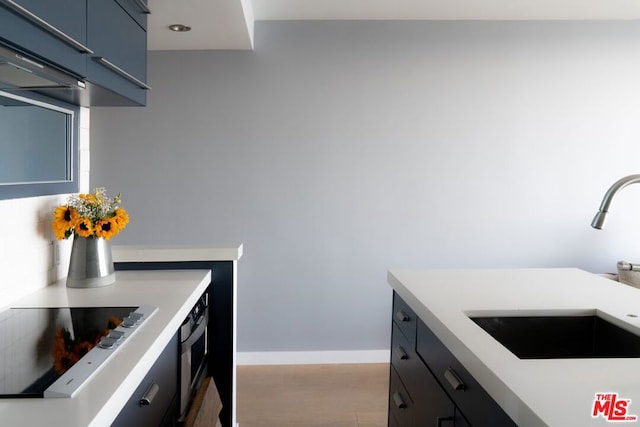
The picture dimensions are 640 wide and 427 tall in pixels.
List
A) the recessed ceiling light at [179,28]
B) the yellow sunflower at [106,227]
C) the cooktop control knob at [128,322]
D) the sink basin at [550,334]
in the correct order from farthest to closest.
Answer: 1. the recessed ceiling light at [179,28]
2. the yellow sunflower at [106,227]
3. the sink basin at [550,334]
4. the cooktop control knob at [128,322]

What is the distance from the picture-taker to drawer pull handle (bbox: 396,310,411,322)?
6.55ft

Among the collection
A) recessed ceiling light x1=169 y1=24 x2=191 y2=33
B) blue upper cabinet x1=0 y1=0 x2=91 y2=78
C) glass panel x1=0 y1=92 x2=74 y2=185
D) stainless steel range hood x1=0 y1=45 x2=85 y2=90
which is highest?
recessed ceiling light x1=169 y1=24 x2=191 y2=33

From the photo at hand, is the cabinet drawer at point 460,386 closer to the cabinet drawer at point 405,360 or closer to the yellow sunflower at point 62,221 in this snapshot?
the cabinet drawer at point 405,360

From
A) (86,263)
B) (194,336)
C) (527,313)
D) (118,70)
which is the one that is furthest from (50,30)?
(527,313)

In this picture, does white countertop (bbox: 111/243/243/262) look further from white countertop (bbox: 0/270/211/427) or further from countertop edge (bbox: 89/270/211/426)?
countertop edge (bbox: 89/270/211/426)

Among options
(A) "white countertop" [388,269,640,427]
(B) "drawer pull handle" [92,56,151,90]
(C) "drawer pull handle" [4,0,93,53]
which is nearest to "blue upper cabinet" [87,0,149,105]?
(B) "drawer pull handle" [92,56,151,90]

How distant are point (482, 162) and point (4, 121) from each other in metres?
3.11

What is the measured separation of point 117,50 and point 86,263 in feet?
2.64

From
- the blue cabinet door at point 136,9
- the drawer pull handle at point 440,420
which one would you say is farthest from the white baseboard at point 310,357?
the blue cabinet door at point 136,9

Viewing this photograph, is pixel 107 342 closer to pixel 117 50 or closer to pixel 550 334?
pixel 117 50

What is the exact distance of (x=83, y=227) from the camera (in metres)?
1.92

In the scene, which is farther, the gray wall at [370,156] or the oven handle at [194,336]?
the gray wall at [370,156]

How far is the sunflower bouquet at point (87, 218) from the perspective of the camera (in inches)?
75.2

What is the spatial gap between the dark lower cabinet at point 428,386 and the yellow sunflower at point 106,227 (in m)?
1.20
